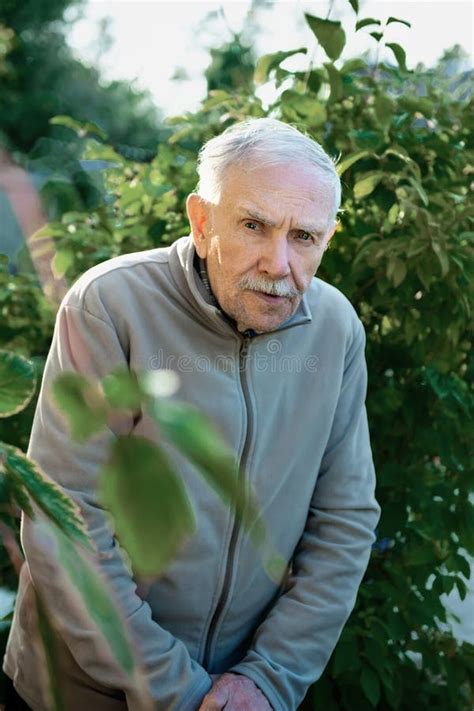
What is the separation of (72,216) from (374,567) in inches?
48.5

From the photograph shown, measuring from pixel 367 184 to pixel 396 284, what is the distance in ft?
0.83

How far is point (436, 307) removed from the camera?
273 cm

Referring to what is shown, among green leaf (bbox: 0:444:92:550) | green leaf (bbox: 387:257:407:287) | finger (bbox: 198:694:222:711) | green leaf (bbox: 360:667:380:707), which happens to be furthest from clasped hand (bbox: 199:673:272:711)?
green leaf (bbox: 0:444:92:550)

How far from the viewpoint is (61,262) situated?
9.74 ft

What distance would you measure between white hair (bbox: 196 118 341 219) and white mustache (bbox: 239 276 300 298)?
0.16 meters

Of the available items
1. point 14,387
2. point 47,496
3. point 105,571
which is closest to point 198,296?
point 105,571

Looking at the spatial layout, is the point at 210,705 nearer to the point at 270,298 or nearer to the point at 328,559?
the point at 328,559

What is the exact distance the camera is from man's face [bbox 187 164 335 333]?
193 centimetres

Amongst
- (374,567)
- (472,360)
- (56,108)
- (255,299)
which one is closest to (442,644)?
(374,567)

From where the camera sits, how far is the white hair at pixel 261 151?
1.94 meters

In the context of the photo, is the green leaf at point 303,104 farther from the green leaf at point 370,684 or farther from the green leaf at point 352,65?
the green leaf at point 370,684

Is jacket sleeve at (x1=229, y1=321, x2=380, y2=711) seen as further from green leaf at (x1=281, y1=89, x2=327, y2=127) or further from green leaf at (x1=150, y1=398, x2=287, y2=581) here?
green leaf at (x1=150, y1=398, x2=287, y2=581)

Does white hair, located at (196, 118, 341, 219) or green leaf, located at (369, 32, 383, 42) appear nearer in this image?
white hair, located at (196, 118, 341, 219)

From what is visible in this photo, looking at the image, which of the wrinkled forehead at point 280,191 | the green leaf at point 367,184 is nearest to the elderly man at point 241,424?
the wrinkled forehead at point 280,191
